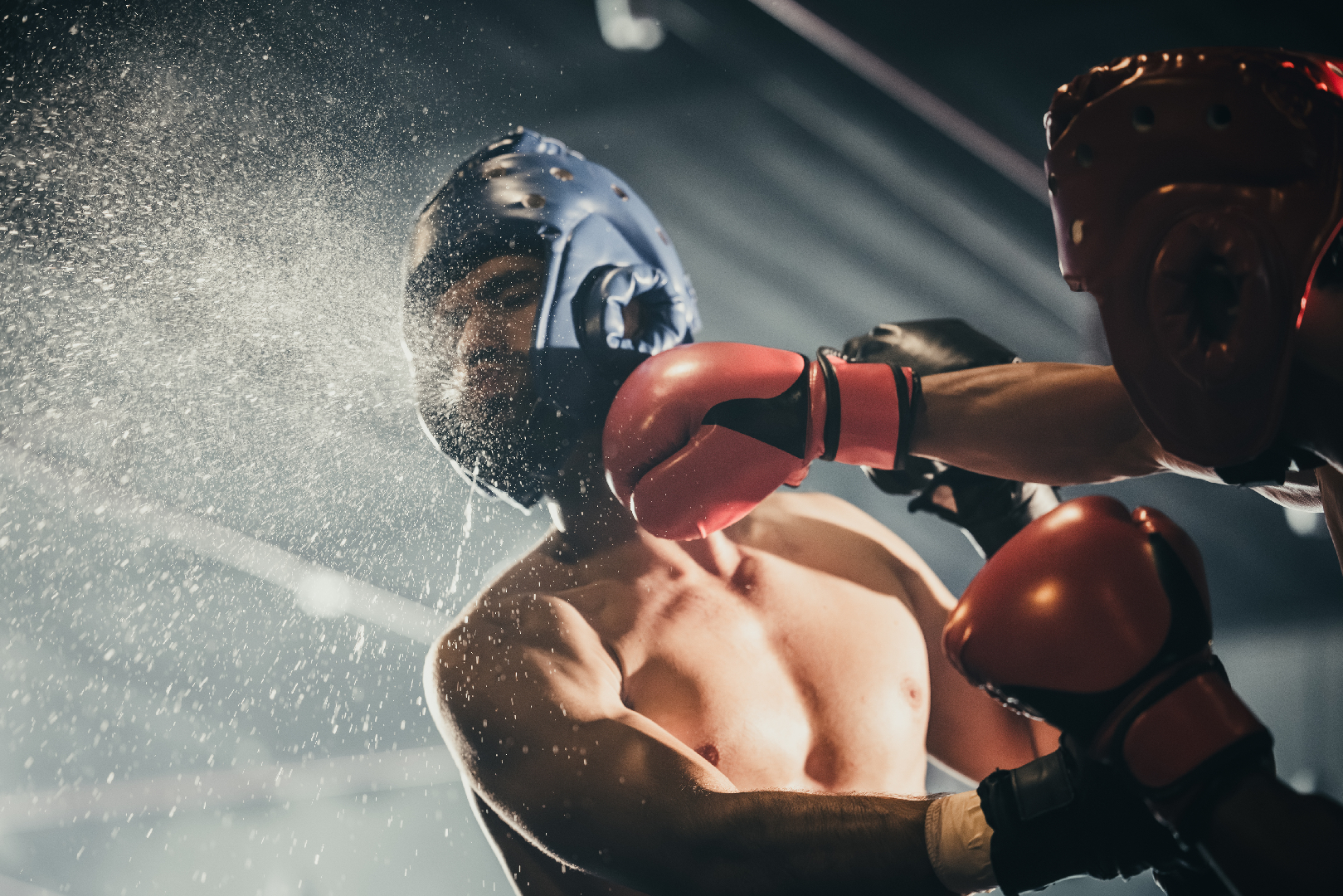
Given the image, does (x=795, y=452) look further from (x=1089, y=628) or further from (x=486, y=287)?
(x=486, y=287)

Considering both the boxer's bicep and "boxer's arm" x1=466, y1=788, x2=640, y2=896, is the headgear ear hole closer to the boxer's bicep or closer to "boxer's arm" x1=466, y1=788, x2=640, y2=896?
the boxer's bicep

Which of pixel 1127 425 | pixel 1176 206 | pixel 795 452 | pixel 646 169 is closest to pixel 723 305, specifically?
pixel 646 169

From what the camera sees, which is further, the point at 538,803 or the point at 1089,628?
the point at 538,803

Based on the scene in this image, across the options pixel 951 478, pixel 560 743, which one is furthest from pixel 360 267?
pixel 951 478

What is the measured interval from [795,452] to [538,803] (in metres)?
0.64

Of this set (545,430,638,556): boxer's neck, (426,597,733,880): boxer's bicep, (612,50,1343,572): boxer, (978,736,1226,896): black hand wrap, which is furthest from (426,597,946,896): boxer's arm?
(612,50,1343,572): boxer

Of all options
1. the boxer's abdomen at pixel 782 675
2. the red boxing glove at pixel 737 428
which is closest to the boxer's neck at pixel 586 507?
the boxer's abdomen at pixel 782 675

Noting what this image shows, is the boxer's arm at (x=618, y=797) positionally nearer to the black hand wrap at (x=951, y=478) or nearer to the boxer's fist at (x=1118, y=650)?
the boxer's fist at (x=1118, y=650)

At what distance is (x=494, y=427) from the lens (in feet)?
5.01

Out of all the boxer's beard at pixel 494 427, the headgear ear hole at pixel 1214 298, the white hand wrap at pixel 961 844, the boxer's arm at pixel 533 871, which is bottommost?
the boxer's arm at pixel 533 871

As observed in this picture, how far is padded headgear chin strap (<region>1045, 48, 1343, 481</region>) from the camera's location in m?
0.76

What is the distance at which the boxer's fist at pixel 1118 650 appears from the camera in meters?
0.75

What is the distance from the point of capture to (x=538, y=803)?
3.94ft

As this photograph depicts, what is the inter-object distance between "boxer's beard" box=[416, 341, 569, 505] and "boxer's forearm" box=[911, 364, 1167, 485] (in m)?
0.68
